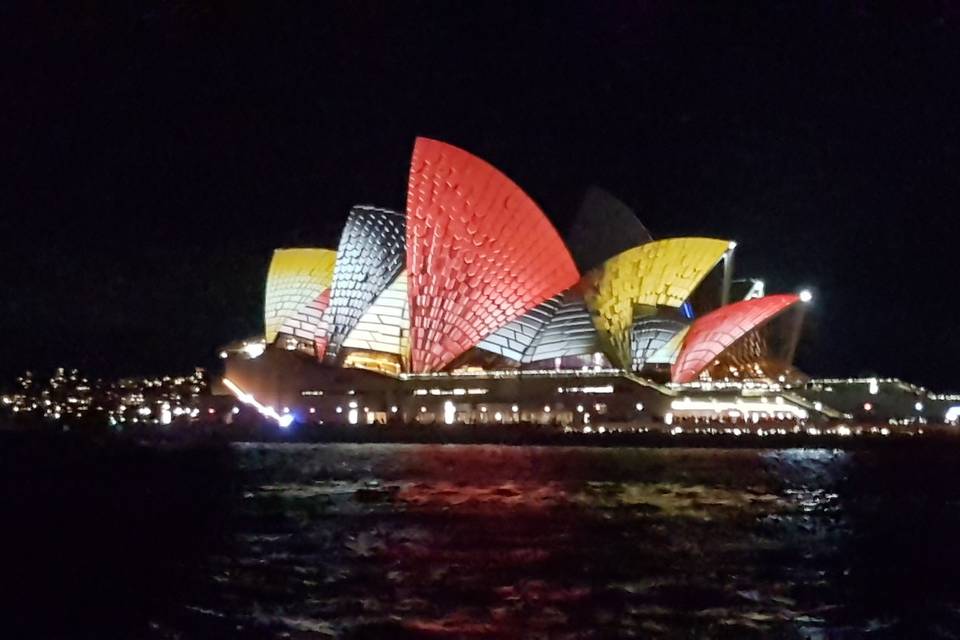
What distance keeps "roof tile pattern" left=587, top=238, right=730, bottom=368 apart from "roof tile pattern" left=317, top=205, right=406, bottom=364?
10.3 m

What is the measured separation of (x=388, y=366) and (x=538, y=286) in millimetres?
15040

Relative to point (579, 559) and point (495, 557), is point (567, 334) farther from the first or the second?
point (579, 559)

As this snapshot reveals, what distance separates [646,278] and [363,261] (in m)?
14.6

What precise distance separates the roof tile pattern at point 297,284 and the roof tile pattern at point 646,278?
54.9 feet

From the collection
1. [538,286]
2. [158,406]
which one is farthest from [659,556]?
[158,406]

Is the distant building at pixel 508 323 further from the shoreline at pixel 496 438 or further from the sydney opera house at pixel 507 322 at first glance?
the shoreline at pixel 496 438

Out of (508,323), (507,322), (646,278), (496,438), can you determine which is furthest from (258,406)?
(646,278)

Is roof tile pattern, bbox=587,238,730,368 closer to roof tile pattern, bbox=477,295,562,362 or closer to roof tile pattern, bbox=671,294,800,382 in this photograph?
roof tile pattern, bbox=671,294,800,382

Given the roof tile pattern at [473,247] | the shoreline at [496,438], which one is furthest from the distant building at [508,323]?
the shoreline at [496,438]

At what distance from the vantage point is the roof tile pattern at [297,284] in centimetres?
6744

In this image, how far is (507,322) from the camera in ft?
191

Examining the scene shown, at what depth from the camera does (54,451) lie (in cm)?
5316

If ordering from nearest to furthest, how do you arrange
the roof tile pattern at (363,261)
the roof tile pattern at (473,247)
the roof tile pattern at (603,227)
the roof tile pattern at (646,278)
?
the roof tile pattern at (473,247) → the roof tile pattern at (646,278) → the roof tile pattern at (363,261) → the roof tile pattern at (603,227)

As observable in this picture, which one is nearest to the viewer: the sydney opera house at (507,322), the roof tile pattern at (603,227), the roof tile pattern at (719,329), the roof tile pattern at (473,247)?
the roof tile pattern at (473,247)
